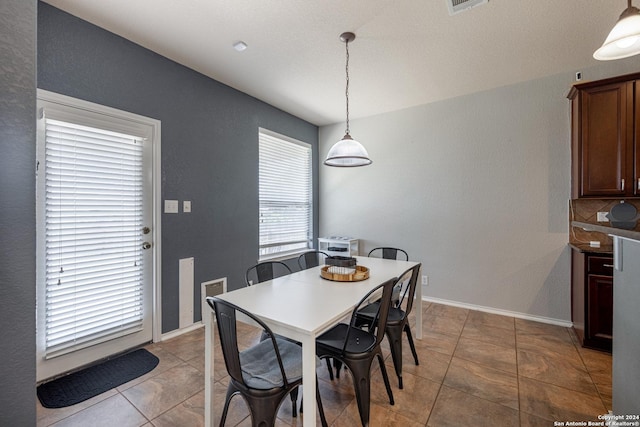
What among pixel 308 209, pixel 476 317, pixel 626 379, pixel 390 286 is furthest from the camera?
pixel 308 209

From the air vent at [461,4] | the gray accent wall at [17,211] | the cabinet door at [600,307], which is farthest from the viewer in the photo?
the cabinet door at [600,307]

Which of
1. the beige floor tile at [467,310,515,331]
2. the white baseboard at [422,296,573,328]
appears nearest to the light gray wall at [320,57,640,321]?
the white baseboard at [422,296,573,328]

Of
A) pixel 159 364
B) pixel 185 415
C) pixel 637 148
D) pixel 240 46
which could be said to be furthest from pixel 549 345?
Result: pixel 240 46

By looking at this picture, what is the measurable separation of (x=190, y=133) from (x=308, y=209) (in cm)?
242

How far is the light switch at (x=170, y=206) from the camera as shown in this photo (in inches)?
109

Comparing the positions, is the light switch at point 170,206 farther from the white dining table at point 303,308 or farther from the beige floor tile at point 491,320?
the beige floor tile at point 491,320

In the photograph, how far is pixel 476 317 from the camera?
3383 millimetres

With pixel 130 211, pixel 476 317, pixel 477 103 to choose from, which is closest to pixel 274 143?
pixel 130 211

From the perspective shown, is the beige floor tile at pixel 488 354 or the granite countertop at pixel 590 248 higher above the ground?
the granite countertop at pixel 590 248

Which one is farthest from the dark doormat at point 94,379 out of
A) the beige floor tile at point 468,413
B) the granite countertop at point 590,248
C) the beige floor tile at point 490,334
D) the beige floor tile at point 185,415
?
the granite countertop at point 590,248

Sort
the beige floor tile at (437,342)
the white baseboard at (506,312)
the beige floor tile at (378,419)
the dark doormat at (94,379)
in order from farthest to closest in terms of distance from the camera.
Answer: the white baseboard at (506,312) < the beige floor tile at (437,342) < the dark doormat at (94,379) < the beige floor tile at (378,419)

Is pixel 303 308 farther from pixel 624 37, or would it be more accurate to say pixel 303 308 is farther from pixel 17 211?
pixel 624 37

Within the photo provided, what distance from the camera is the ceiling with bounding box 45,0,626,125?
2098 millimetres

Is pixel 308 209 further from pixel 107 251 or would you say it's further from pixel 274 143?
pixel 107 251
